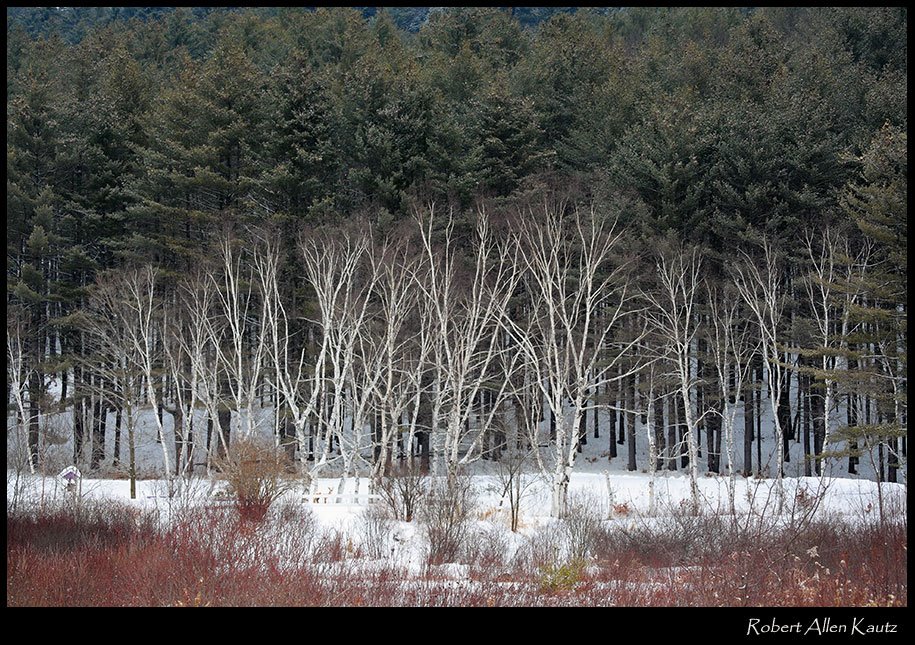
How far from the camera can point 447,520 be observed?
14398 mm

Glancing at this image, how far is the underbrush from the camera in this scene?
9430mm

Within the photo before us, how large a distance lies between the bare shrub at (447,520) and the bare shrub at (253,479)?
3277 mm

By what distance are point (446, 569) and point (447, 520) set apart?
6.24ft

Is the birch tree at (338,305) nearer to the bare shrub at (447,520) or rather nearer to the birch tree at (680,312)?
the bare shrub at (447,520)

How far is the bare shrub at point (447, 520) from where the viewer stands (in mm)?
13570

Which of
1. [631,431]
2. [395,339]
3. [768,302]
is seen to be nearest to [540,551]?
[395,339]

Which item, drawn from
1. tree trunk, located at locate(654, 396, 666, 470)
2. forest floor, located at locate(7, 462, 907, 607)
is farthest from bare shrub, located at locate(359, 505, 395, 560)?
tree trunk, located at locate(654, 396, 666, 470)

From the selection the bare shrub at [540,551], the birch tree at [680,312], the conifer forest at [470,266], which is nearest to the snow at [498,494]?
the conifer forest at [470,266]

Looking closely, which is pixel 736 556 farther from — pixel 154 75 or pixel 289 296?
pixel 154 75

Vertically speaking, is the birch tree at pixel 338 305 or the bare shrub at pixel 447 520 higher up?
the birch tree at pixel 338 305

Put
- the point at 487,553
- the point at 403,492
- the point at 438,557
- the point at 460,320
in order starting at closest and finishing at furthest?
the point at 487,553 < the point at 438,557 < the point at 403,492 < the point at 460,320

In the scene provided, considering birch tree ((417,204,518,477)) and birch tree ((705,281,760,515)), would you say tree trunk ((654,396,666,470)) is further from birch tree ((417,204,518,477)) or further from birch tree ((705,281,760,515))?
birch tree ((417,204,518,477))

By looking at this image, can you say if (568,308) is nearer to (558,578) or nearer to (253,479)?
(253,479)
